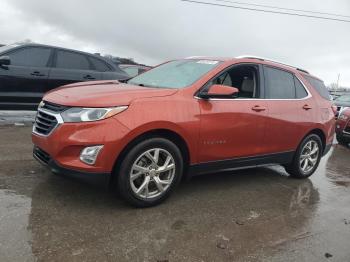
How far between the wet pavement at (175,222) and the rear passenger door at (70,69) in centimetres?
291

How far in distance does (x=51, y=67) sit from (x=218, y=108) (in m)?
4.76

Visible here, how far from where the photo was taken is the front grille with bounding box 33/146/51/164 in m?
3.97

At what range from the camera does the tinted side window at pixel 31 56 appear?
7684 millimetres

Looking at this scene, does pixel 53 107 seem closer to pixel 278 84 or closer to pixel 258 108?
pixel 258 108

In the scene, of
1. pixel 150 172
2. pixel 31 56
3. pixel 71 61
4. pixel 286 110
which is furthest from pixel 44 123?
pixel 71 61

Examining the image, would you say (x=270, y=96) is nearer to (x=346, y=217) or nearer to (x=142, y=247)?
(x=346, y=217)

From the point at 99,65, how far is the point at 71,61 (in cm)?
65

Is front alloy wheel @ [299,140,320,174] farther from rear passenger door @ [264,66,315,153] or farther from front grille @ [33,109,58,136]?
front grille @ [33,109,58,136]

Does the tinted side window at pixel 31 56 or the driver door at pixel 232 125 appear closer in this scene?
the driver door at pixel 232 125

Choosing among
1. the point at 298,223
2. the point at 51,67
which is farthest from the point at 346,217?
the point at 51,67

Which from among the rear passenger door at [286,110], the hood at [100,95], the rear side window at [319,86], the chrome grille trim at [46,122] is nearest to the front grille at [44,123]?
the chrome grille trim at [46,122]

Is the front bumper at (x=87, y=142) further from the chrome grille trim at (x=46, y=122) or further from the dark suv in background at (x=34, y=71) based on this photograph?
the dark suv in background at (x=34, y=71)

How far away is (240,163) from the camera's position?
500 centimetres

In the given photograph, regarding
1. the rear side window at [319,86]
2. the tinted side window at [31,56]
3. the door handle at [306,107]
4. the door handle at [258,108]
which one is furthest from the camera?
the tinted side window at [31,56]
